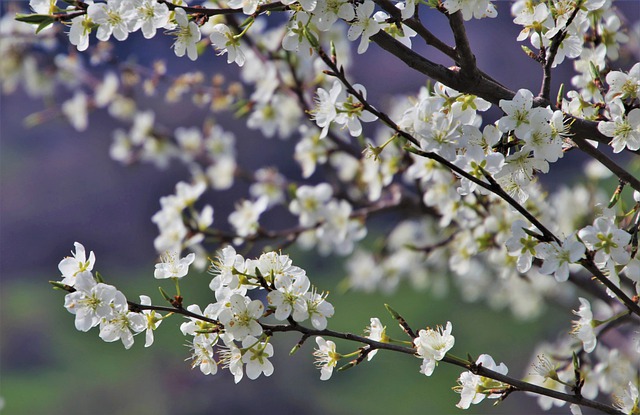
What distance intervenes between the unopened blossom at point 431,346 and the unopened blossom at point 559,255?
153mm

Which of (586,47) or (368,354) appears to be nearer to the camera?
(368,354)

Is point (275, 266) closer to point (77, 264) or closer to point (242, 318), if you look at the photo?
point (242, 318)

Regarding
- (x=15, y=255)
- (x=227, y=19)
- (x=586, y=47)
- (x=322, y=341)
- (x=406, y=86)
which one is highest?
(x=586, y=47)

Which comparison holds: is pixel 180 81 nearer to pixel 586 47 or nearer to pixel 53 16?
pixel 53 16

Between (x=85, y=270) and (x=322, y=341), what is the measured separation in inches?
13.4

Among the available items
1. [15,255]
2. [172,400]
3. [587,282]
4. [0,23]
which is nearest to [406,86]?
[172,400]

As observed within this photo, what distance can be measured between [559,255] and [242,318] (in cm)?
42

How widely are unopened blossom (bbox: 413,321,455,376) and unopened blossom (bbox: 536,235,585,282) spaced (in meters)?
0.15

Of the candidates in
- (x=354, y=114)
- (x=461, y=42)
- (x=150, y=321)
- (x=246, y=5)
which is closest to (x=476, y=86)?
(x=461, y=42)

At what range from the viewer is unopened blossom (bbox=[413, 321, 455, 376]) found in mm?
887

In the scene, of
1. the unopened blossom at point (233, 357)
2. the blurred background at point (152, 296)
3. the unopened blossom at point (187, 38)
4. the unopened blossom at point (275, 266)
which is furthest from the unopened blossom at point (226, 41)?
the blurred background at point (152, 296)

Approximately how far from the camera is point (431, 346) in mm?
905

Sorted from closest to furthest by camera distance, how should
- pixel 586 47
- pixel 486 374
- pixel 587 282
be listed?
pixel 486 374 < pixel 586 47 < pixel 587 282

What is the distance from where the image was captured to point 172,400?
169 inches
